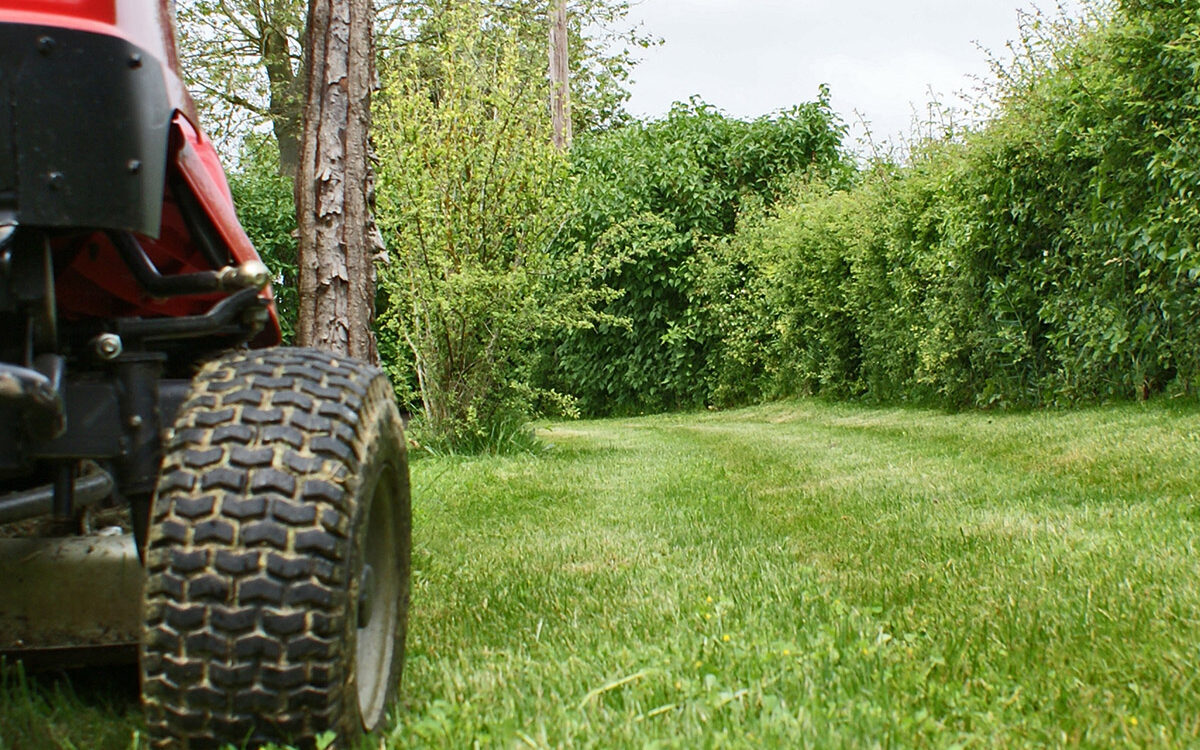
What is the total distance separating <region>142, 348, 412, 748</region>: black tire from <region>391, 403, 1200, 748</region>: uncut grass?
363mm

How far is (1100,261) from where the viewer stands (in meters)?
8.98

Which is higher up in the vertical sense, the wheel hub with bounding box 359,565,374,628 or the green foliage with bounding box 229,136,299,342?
the green foliage with bounding box 229,136,299,342

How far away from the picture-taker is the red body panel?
1.70 m

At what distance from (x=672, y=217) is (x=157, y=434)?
1712cm

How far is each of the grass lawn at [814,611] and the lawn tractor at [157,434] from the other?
0.33 m

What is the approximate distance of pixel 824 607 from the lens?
3104 millimetres

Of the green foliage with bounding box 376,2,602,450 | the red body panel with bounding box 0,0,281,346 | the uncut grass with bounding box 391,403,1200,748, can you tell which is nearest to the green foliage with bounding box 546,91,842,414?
the green foliage with bounding box 376,2,602,450

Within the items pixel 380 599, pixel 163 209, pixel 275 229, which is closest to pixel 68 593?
pixel 380 599

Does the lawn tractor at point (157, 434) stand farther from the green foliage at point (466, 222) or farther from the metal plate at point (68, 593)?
the green foliage at point (466, 222)

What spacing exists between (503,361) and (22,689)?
718 cm

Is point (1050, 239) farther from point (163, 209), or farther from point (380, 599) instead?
point (163, 209)

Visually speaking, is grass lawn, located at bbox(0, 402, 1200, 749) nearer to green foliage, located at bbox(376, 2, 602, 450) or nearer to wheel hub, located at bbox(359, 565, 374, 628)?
wheel hub, located at bbox(359, 565, 374, 628)

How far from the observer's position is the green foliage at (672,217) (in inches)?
725

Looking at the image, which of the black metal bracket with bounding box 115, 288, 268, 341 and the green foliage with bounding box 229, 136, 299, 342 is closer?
the black metal bracket with bounding box 115, 288, 268, 341
